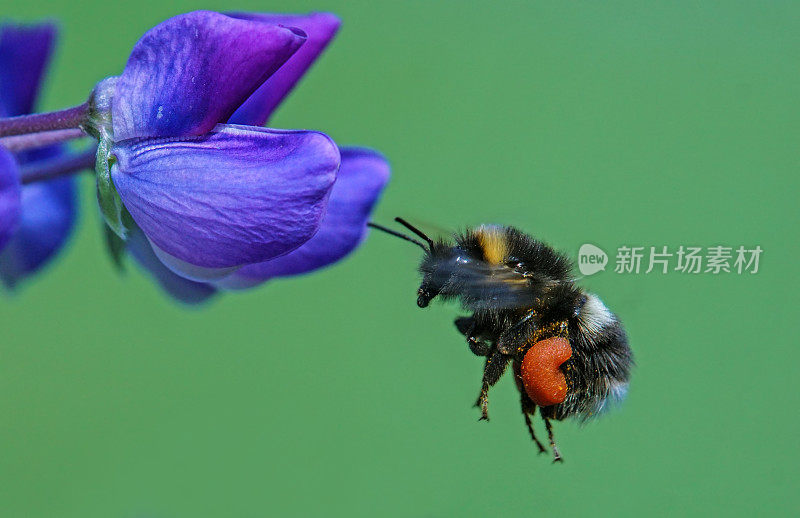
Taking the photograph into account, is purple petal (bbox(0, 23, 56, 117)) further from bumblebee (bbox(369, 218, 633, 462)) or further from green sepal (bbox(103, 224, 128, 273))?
bumblebee (bbox(369, 218, 633, 462))

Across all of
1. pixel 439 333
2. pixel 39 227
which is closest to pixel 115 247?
pixel 39 227

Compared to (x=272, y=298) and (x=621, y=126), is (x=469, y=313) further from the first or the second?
(x=621, y=126)

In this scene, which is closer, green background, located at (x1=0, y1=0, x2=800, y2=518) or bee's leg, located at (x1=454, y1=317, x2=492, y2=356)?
bee's leg, located at (x1=454, y1=317, x2=492, y2=356)

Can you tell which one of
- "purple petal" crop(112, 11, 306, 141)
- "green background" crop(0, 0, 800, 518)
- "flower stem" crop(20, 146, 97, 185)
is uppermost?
"purple petal" crop(112, 11, 306, 141)

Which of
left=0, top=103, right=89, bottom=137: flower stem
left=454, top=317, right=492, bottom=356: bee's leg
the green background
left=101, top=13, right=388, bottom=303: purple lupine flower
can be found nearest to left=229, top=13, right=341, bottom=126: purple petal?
left=101, top=13, right=388, bottom=303: purple lupine flower

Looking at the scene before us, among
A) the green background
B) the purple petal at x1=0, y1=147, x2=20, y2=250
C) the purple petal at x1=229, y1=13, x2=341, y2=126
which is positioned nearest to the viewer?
the purple petal at x1=0, y1=147, x2=20, y2=250

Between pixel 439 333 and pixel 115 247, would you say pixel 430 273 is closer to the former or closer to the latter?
pixel 115 247

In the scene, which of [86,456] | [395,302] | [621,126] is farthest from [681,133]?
[86,456]

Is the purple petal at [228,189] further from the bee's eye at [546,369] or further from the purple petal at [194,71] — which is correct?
the bee's eye at [546,369]
